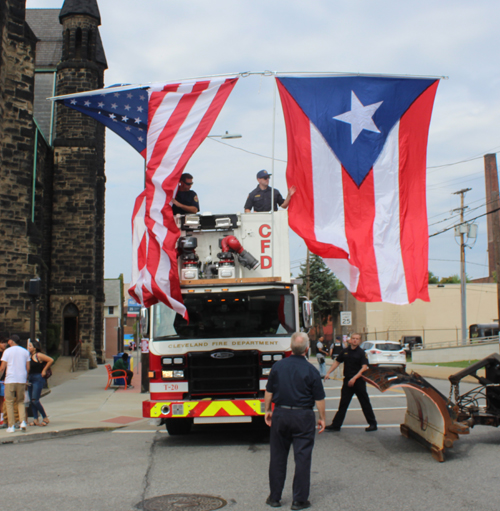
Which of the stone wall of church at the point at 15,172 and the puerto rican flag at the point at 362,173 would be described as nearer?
the puerto rican flag at the point at 362,173

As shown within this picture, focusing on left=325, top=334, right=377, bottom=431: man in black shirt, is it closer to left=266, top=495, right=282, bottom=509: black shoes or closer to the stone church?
left=266, top=495, right=282, bottom=509: black shoes

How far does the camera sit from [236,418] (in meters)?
9.49

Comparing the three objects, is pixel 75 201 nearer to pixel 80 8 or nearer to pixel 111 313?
pixel 80 8

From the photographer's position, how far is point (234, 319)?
9.94 m

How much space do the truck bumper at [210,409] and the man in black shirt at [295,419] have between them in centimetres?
306

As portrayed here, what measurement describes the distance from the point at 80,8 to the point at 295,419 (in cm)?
3395

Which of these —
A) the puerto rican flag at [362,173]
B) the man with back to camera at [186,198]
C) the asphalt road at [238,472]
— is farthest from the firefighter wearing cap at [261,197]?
the asphalt road at [238,472]

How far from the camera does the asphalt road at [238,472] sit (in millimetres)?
6211

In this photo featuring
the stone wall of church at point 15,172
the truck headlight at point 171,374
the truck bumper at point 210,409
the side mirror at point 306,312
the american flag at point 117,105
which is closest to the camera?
the truck bumper at point 210,409

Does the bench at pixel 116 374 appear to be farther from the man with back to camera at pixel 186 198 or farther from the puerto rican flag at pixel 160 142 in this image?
the puerto rican flag at pixel 160 142

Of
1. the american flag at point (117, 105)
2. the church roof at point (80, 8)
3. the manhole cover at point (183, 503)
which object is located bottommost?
the manhole cover at point (183, 503)

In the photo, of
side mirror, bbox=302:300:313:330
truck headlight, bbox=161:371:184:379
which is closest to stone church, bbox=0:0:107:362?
truck headlight, bbox=161:371:184:379

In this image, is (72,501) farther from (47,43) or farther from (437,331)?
(437,331)

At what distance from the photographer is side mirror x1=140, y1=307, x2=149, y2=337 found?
10242mm
